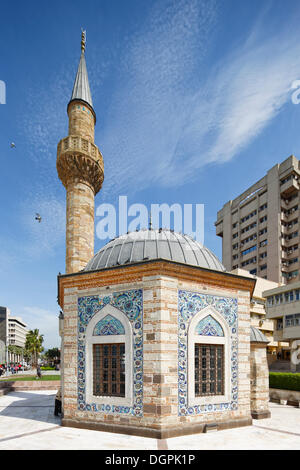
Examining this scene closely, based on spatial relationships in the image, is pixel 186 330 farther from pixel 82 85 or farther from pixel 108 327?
pixel 82 85

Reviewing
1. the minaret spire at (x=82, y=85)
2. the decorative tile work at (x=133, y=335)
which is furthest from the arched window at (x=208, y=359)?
the minaret spire at (x=82, y=85)

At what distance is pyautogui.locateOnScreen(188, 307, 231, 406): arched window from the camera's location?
952 centimetres

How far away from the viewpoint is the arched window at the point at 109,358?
9.42m

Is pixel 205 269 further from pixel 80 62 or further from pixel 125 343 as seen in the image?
pixel 80 62

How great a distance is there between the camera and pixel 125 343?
31.3 feet

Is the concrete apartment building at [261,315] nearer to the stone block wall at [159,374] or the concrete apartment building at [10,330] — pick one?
the stone block wall at [159,374]

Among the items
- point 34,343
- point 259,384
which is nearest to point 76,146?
point 259,384

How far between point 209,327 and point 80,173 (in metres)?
9.97

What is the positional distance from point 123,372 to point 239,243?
48.8 meters

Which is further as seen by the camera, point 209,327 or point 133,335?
point 209,327

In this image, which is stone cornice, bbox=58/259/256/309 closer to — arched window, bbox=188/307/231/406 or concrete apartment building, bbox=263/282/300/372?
arched window, bbox=188/307/231/406

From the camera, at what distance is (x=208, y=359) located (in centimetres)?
1000

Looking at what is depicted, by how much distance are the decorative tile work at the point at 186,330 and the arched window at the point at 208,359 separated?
0.13 m

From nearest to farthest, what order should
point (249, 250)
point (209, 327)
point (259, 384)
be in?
point (209, 327)
point (259, 384)
point (249, 250)
